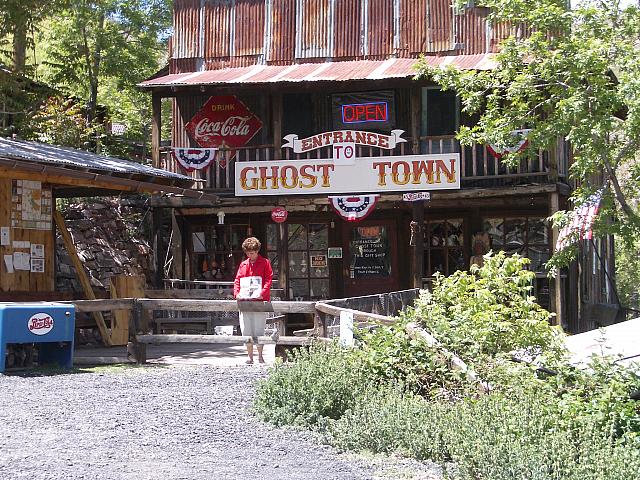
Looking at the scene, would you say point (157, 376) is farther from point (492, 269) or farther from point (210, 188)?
point (210, 188)

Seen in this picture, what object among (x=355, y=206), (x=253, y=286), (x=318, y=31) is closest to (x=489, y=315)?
(x=253, y=286)

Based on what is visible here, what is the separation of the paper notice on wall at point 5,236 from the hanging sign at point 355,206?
6.33 meters

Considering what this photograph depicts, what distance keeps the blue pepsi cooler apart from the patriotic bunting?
5.96m

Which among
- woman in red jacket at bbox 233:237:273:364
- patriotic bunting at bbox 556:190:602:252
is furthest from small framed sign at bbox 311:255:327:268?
patriotic bunting at bbox 556:190:602:252

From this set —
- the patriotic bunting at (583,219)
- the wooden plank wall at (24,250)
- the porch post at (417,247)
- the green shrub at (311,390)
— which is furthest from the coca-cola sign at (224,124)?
the green shrub at (311,390)

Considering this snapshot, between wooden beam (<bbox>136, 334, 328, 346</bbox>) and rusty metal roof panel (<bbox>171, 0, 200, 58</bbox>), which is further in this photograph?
rusty metal roof panel (<bbox>171, 0, 200, 58</bbox>)

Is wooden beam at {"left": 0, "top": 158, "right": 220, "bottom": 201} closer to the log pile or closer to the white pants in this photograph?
the white pants

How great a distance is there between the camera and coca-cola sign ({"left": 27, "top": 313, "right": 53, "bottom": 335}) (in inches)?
440

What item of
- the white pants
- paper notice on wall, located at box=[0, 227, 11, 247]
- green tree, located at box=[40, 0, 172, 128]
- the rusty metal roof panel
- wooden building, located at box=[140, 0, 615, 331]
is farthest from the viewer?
green tree, located at box=[40, 0, 172, 128]

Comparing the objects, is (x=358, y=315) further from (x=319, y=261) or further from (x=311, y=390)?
(x=319, y=261)

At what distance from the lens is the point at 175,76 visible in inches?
797

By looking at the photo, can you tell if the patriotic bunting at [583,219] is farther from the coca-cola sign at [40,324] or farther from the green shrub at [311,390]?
the coca-cola sign at [40,324]

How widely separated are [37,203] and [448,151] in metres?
7.88

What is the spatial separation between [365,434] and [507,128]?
461cm
